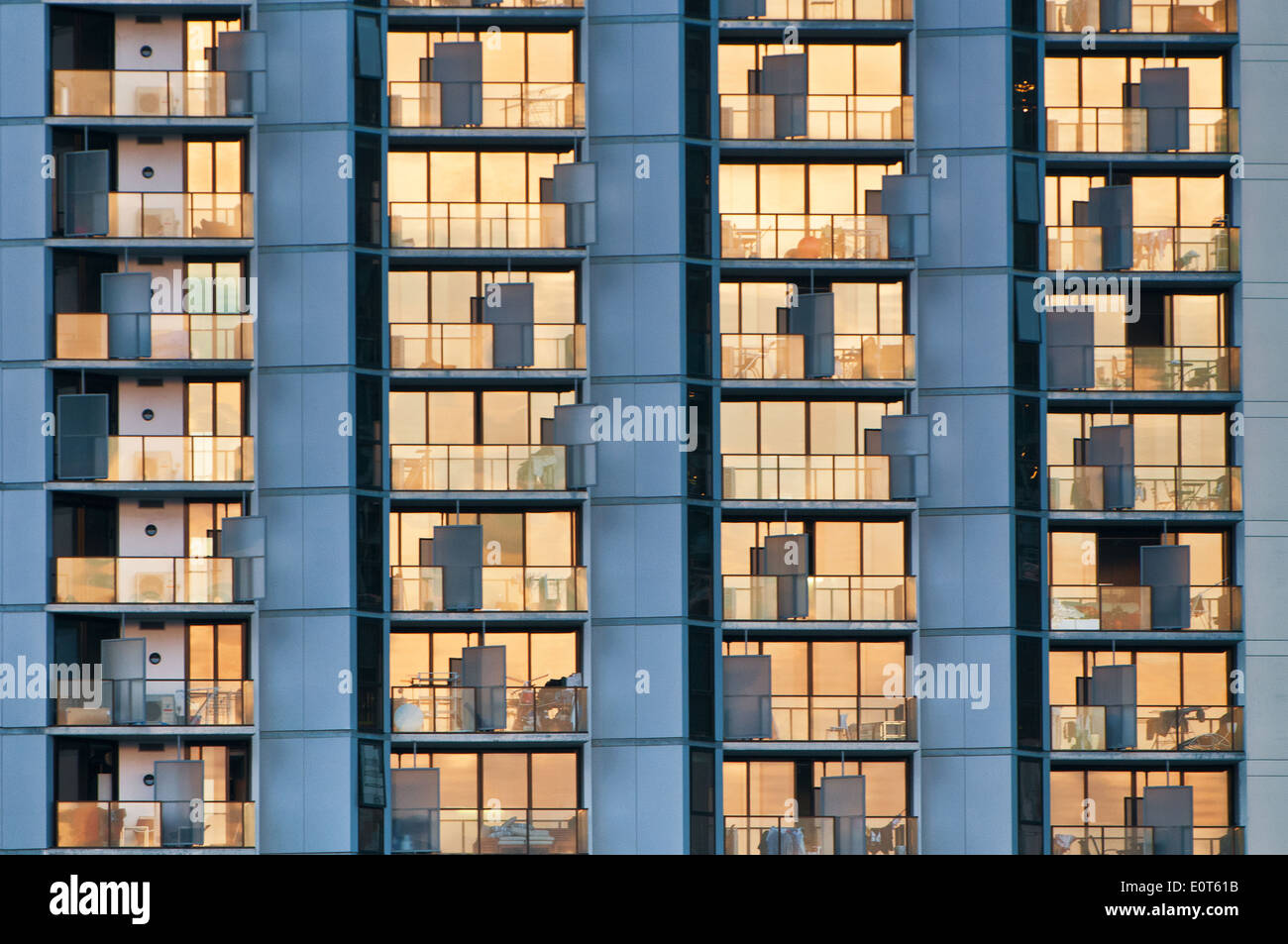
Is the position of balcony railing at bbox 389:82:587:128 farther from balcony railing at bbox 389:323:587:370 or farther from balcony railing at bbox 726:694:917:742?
balcony railing at bbox 726:694:917:742

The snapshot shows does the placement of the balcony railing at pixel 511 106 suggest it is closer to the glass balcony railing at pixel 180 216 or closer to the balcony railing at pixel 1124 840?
the glass balcony railing at pixel 180 216

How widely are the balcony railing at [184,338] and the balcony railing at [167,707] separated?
7052 mm

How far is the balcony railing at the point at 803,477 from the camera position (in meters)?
59.6

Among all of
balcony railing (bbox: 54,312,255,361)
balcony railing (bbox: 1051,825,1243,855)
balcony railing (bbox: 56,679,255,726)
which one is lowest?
balcony railing (bbox: 1051,825,1243,855)

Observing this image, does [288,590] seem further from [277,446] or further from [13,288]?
[13,288]

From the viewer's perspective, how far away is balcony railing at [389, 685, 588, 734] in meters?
58.2

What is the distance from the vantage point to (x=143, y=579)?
58.7 metres

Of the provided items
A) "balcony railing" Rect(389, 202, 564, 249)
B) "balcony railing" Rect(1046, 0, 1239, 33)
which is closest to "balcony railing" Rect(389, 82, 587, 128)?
"balcony railing" Rect(389, 202, 564, 249)

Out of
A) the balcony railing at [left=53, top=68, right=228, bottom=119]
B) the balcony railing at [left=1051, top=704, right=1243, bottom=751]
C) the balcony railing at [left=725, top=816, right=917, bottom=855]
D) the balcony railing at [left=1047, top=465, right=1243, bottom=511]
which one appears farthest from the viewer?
the balcony railing at [left=1047, top=465, right=1243, bottom=511]

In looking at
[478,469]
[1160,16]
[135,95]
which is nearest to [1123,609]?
[1160,16]

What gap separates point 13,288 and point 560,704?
48.6ft

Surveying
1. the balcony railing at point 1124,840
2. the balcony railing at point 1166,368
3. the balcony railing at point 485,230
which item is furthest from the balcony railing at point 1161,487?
the balcony railing at point 485,230

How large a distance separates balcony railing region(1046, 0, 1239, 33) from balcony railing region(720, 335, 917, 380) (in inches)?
316

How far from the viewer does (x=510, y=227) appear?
2360 inches
